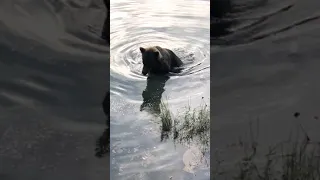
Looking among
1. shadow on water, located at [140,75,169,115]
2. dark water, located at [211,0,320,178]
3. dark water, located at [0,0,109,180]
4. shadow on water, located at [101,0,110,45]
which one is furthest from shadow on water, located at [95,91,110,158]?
dark water, located at [211,0,320,178]

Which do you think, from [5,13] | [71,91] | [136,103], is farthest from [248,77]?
[5,13]

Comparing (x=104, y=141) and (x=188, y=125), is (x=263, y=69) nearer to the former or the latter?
(x=188, y=125)

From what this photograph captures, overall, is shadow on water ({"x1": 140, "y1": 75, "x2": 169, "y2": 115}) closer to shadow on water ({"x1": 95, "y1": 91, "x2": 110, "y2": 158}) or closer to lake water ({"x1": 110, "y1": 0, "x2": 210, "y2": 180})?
lake water ({"x1": 110, "y1": 0, "x2": 210, "y2": 180})

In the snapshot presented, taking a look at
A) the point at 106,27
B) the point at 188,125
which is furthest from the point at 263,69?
the point at 106,27

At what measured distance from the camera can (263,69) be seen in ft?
7.14

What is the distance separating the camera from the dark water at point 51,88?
213cm

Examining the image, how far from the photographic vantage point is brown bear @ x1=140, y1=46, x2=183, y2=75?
215 cm

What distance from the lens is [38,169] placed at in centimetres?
213

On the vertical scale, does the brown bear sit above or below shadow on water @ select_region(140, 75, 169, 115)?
above

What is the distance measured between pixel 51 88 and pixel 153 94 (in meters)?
0.40

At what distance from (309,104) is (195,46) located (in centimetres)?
51

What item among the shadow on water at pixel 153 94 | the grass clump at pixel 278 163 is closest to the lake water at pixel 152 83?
the shadow on water at pixel 153 94

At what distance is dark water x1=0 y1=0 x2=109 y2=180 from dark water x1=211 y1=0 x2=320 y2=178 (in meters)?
0.47

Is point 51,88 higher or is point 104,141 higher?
point 51,88
